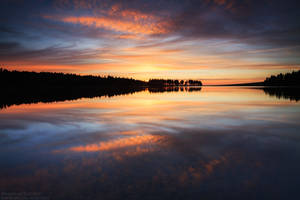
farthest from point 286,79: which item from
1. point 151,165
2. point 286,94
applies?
point 151,165

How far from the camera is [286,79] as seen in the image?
470 ft

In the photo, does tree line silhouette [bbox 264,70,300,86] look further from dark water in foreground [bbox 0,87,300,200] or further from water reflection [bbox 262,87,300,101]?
dark water in foreground [bbox 0,87,300,200]

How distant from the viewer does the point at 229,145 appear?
687 cm

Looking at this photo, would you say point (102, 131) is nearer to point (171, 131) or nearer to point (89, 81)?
point (171, 131)

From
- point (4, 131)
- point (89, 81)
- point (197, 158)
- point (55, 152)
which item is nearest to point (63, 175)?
point (55, 152)

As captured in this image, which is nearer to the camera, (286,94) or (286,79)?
(286,94)

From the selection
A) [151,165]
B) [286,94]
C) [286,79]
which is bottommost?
[151,165]

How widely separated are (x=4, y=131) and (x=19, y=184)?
22.4 feet

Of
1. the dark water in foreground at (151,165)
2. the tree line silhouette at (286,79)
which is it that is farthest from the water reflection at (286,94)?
the tree line silhouette at (286,79)

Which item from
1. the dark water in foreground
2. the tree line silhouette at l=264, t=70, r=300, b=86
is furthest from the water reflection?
the tree line silhouette at l=264, t=70, r=300, b=86

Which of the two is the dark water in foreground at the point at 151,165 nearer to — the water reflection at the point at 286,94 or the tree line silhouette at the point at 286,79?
the water reflection at the point at 286,94

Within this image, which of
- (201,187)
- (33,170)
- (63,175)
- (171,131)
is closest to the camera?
(201,187)

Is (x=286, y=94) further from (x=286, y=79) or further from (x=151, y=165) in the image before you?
(x=286, y=79)

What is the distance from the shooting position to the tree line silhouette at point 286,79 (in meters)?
133
